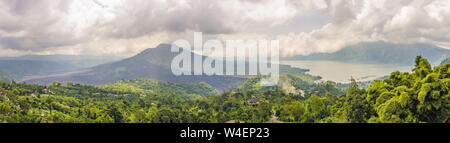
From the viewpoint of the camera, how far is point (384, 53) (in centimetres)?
9994

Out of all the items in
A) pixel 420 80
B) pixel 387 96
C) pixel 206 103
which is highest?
pixel 420 80

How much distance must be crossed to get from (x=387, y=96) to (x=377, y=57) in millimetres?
108012

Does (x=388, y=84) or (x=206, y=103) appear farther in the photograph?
(x=206, y=103)

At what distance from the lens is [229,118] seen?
25.1 metres

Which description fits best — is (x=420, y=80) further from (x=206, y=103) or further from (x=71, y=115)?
(x=206, y=103)

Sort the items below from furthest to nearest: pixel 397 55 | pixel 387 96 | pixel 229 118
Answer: pixel 397 55 → pixel 229 118 → pixel 387 96

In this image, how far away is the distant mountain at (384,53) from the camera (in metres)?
88.0

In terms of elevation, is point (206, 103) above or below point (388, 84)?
below

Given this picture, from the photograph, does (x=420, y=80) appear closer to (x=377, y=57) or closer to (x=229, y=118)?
(x=229, y=118)

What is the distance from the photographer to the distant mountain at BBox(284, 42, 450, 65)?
3463 inches

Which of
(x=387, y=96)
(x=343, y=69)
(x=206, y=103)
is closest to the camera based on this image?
(x=387, y=96)
